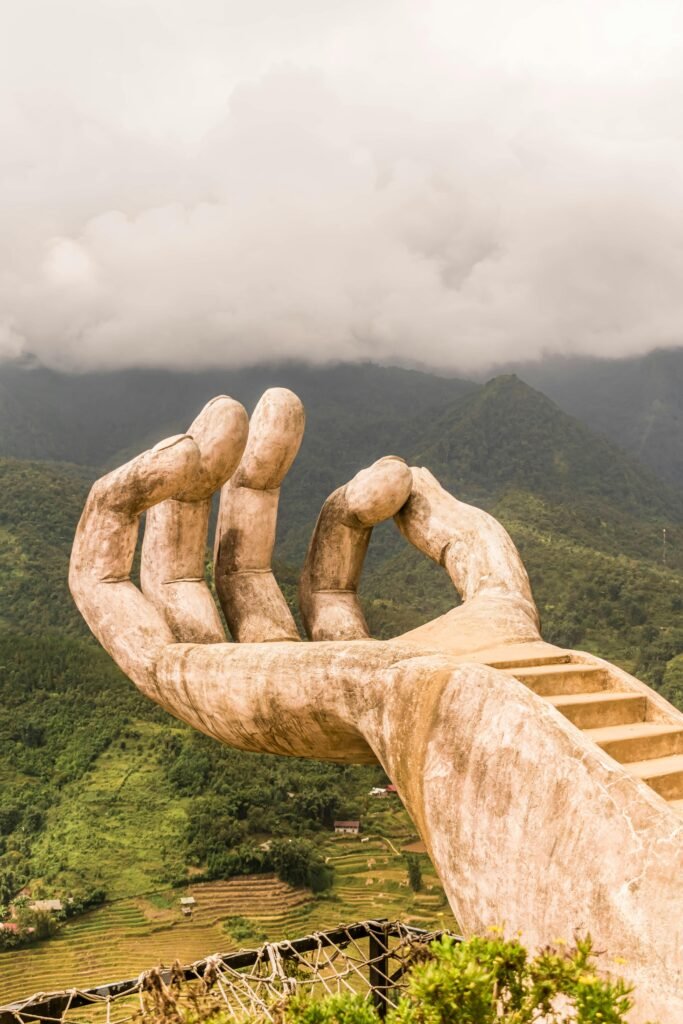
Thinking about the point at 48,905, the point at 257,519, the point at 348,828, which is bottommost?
the point at 48,905

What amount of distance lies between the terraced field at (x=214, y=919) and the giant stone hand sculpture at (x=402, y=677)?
557 inches

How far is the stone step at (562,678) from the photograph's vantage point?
4.50 metres

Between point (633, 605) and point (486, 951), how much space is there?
88.3 feet

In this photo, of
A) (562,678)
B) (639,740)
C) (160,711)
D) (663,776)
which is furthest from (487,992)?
(160,711)

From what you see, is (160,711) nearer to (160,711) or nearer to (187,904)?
(160,711)

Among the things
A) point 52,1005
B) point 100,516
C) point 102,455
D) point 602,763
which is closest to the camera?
point 602,763

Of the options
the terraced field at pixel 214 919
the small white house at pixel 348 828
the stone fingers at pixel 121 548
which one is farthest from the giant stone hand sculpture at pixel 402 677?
the small white house at pixel 348 828

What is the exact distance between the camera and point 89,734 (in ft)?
76.7

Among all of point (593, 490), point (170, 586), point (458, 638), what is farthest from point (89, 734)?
point (593, 490)

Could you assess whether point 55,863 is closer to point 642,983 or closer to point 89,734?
point 89,734

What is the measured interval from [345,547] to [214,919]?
54.8 feet

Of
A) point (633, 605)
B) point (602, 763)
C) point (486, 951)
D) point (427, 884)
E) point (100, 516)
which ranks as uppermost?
point (100, 516)

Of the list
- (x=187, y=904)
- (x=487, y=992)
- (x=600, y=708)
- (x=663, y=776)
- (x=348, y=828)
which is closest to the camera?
(x=487, y=992)

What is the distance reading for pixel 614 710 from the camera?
448 cm
